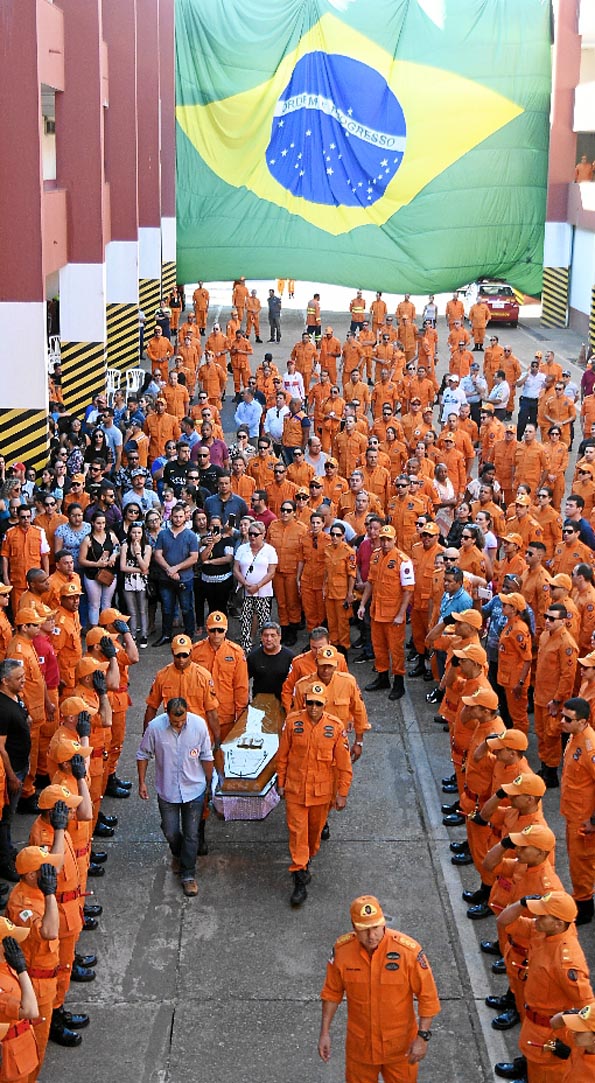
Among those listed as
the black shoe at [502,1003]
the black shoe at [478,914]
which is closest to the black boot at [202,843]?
the black shoe at [478,914]

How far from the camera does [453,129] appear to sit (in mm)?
33750

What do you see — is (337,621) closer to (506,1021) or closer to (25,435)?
(25,435)

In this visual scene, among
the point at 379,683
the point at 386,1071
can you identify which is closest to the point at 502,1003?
the point at 386,1071

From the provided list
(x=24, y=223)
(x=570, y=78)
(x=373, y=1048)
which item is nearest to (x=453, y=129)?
(x=570, y=78)

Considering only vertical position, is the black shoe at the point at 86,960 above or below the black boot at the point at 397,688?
above

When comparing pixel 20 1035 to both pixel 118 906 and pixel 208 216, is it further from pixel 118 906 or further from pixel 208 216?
pixel 208 216

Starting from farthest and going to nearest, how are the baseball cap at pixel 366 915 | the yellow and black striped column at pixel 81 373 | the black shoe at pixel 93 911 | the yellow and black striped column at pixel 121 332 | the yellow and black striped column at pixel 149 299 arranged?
the yellow and black striped column at pixel 149 299 → the yellow and black striped column at pixel 121 332 → the yellow and black striped column at pixel 81 373 → the black shoe at pixel 93 911 → the baseball cap at pixel 366 915

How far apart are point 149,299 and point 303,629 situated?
20161 millimetres

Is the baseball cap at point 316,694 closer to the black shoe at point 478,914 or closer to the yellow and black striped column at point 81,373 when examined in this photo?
the black shoe at point 478,914

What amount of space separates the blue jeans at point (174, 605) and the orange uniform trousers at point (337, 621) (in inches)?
57.4

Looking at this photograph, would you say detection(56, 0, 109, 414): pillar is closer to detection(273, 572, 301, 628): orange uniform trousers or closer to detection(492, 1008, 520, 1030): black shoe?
detection(273, 572, 301, 628): orange uniform trousers

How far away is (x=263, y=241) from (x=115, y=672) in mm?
25995

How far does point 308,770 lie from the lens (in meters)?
8.88

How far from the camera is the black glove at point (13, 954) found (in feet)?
19.9
